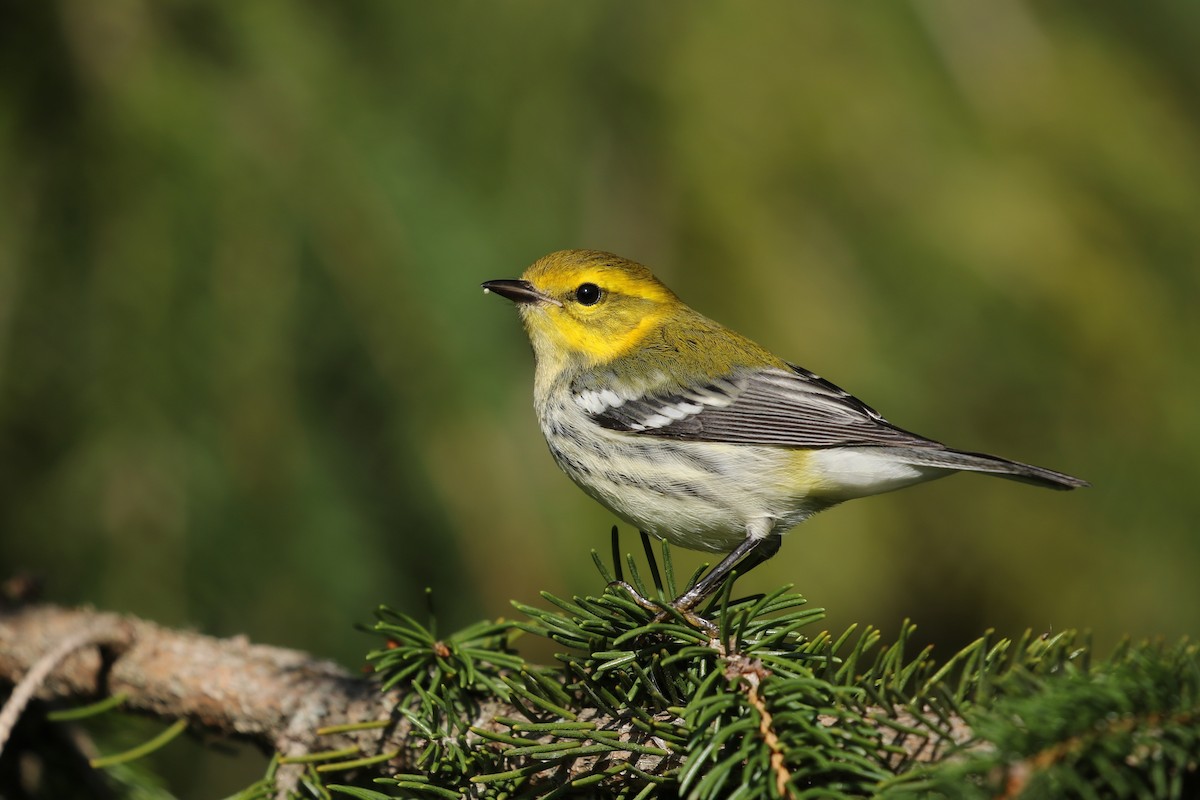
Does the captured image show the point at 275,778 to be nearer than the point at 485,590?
Yes

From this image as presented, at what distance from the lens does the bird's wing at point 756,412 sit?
2.92m

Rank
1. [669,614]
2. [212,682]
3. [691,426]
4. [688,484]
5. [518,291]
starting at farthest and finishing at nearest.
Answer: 1. [518,291]
2. [691,426]
3. [688,484]
4. [212,682]
5. [669,614]

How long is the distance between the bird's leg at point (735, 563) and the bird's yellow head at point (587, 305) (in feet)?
2.90

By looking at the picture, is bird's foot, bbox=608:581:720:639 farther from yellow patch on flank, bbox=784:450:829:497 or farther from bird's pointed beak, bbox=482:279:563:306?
bird's pointed beak, bbox=482:279:563:306

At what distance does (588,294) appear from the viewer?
3.45 meters

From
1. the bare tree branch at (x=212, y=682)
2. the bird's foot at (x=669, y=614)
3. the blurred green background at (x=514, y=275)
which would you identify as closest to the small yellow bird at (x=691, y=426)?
the blurred green background at (x=514, y=275)

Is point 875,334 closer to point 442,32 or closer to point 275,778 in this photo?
point 442,32

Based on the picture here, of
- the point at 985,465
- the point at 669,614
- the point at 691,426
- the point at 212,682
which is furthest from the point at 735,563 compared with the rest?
the point at 212,682

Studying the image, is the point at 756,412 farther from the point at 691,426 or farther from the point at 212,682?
the point at 212,682

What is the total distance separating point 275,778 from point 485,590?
792 mm

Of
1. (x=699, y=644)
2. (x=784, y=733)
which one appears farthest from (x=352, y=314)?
(x=784, y=733)

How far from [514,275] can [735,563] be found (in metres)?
1.17

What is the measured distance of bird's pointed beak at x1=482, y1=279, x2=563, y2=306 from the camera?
9.98ft

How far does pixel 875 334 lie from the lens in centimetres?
312
